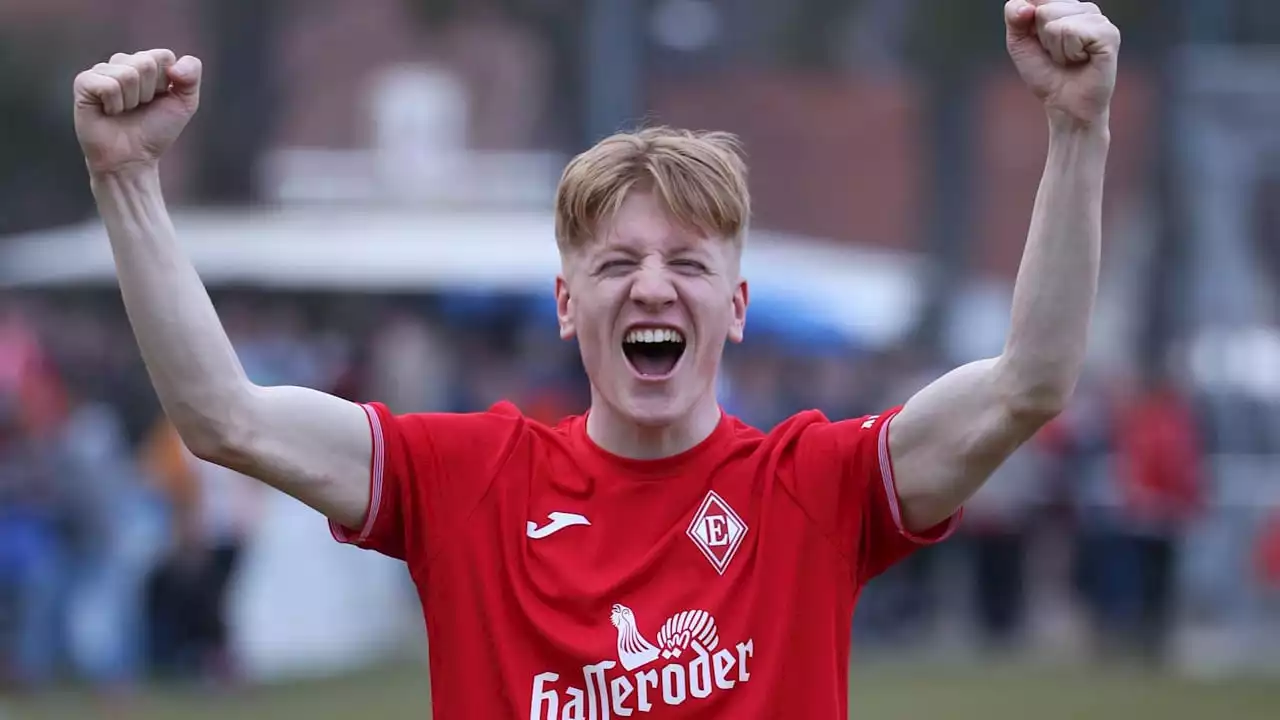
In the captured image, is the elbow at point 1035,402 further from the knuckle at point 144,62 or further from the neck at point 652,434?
the knuckle at point 144,62

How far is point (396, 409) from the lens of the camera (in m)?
16.1

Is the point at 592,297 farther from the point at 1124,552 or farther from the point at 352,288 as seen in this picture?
the point at 352,288

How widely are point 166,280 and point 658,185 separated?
887 mm

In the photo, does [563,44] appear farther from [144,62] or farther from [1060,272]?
[1060,272]

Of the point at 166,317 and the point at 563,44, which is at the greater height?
the point at 563,44

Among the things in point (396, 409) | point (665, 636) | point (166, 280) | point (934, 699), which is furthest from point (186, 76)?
point (396, 409)

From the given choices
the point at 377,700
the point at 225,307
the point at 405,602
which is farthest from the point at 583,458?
the point at 225,307

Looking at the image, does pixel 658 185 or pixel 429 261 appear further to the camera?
pixel 429 261

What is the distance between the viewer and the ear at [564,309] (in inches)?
157

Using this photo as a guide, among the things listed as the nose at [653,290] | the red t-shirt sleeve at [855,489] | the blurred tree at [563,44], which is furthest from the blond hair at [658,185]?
the blurred tree at [563,44]

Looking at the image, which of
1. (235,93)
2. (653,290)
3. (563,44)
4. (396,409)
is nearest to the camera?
(653,290)

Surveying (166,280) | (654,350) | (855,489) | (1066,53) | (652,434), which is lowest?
(855,489)

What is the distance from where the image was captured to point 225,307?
1762cm

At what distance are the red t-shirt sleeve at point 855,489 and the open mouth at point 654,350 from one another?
0.93 ft
